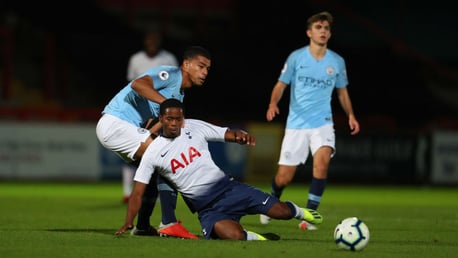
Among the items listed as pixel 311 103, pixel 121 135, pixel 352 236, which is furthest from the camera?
pixel 311 103

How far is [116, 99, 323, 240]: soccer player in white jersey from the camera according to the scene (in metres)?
8.78

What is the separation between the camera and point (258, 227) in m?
10.8

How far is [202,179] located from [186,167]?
0.58 ft

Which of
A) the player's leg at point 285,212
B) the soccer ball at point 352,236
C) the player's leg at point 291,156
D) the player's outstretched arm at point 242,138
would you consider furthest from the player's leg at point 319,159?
the soccer ball at point 352,236

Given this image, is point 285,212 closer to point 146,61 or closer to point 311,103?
point 311,103

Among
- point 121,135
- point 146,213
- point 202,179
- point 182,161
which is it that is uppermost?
point 121,135

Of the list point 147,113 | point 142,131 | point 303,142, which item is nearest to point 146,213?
point 142,131

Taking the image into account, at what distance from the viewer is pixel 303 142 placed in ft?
36.5

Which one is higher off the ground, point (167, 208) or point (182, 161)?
point (182, 161)

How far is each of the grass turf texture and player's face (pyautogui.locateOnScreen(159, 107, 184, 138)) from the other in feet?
3.03

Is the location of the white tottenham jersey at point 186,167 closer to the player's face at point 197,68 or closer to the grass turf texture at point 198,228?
the grass turf texture at point 198,228

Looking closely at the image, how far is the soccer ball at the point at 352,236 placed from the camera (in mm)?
8023

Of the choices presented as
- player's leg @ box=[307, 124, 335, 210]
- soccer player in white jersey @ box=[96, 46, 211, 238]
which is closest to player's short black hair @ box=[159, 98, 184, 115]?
soccer player in white jersey @ box=[96, 46, 211, 238]

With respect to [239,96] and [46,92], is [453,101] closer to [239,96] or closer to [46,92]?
[239,96]
